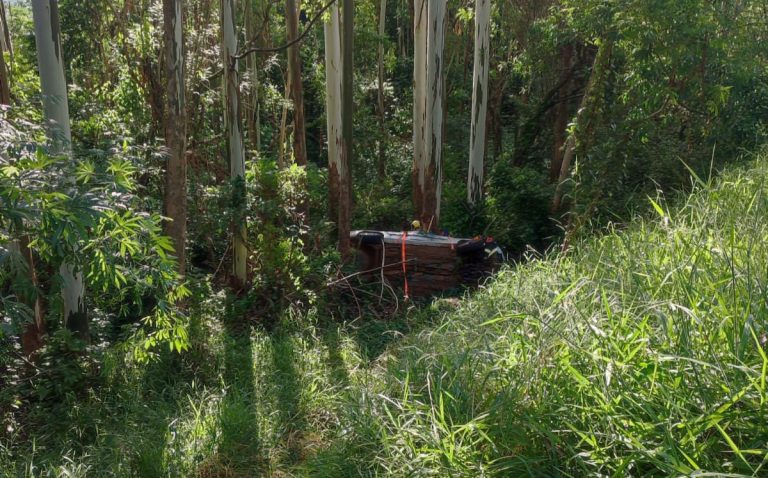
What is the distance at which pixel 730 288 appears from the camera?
305 centimetres

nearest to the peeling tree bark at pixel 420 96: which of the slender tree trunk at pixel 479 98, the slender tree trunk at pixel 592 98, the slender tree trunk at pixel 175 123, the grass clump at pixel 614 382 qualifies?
the slender tree trunk at pixel 479 98

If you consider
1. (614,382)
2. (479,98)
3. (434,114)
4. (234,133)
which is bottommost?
(614,382)

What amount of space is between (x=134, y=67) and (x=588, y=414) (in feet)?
26.2

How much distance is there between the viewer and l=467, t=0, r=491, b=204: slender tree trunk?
12.5m

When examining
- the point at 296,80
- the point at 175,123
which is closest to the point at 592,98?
the point at 296,80

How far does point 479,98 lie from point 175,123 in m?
7.25

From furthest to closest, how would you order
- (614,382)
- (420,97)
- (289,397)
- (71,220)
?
(420,97), (289,397), (71,220), (614,382)

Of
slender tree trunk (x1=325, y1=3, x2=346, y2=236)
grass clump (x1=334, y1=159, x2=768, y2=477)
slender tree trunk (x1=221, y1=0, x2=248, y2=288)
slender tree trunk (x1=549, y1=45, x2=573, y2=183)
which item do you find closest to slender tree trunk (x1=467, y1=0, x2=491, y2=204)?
slender tree trunk (x1=549, y1=45, x2=573, y2=183)

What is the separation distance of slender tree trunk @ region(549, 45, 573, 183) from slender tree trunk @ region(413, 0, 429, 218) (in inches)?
120

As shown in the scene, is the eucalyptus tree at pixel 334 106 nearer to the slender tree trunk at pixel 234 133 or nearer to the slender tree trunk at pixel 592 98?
the slender tree trunk at pixel 234 133

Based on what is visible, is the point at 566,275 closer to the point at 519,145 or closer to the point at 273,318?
the point at 273,318

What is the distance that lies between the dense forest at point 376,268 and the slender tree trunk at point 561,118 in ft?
0.32

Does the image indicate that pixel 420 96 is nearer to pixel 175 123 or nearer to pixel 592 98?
pixel 592 98

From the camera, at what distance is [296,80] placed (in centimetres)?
1063
